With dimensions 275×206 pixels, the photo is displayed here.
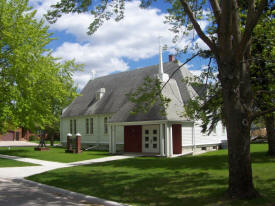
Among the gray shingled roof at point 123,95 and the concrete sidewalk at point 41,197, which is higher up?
the gray shingled roof at point 123,95

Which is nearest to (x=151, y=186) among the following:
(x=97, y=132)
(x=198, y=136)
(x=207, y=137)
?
(x=198, y=136)

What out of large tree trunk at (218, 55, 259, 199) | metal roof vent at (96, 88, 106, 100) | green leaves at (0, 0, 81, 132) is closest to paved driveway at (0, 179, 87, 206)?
large tree trunk at (218, 55, 259, 199)

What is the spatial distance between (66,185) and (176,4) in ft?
25.5

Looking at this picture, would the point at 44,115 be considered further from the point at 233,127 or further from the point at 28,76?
the point at 233,127

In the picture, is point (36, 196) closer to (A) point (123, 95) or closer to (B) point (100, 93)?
(A) point (123, 95)

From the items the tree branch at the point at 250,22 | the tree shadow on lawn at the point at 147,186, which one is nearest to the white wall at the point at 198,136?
the tree shadow on lawn at the point at 147,186

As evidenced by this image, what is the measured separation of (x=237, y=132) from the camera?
759 centimetres

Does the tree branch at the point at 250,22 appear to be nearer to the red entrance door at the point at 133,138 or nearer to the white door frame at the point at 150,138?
the white door frame at the point at 150,138

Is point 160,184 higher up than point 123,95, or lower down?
lower down

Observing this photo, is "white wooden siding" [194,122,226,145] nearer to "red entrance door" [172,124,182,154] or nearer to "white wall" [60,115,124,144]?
"red entrance door" [172,124,182,154]

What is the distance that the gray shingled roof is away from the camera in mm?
21625

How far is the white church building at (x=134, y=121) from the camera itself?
20.9 meters

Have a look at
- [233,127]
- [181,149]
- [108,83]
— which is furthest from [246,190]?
[108,83]

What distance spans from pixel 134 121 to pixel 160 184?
1132 cm
